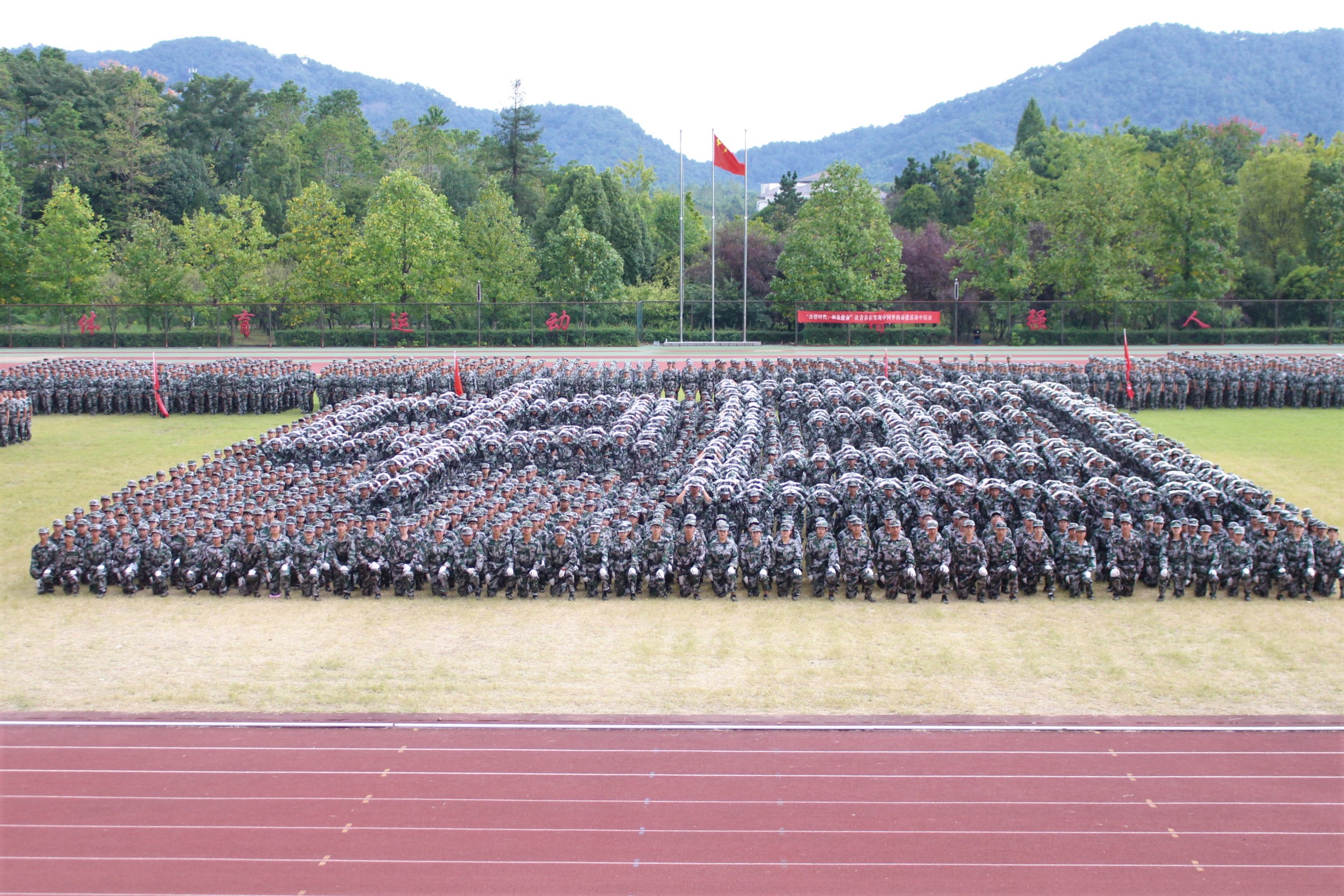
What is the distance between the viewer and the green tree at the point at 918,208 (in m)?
64.7

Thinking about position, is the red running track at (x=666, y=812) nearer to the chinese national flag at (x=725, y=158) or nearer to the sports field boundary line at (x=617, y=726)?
the sports field boundary line at (x=617, y=726)

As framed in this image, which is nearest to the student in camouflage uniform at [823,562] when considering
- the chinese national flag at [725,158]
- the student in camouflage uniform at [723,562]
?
the student in camouflage uniform at [723,562]

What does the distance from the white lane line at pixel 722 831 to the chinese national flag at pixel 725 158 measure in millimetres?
32028

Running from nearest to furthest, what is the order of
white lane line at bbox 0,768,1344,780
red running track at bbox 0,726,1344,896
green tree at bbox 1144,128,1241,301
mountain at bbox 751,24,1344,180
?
red running track at bbox 0,726,1344,896, white lane line at bbox 0,768,1344,780, green tree at bbox 1144,128,1241,301, mountain at bbox 751,24,1344,180

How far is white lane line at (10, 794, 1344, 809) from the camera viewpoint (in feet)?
29.0

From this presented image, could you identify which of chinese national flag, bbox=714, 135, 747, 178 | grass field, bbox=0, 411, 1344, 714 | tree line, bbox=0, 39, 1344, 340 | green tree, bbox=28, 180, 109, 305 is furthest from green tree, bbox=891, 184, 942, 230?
grass field, bbox=0, 411, 1344, 714

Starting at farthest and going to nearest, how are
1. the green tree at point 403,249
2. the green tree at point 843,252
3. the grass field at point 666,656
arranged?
the green tree at point 403,249 < the green tree at point 843,252 < the grass field at point 666,656

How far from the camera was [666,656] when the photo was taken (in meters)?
12.0

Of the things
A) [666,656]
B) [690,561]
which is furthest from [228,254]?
[666,656]

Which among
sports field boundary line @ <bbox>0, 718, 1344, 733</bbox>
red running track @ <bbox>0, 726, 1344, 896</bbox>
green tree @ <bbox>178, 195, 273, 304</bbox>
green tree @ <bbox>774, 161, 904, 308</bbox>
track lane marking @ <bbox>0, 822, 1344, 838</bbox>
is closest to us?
red running track @ <bbox>0, 726, 1344, 896</bbox>

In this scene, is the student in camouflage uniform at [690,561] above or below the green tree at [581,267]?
below

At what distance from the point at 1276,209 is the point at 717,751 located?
57.7m

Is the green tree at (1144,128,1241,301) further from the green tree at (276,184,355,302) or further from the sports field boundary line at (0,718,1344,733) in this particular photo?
the sports field boundary line at (0,718,1344,733)

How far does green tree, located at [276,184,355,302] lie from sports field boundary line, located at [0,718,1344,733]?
40.8m
